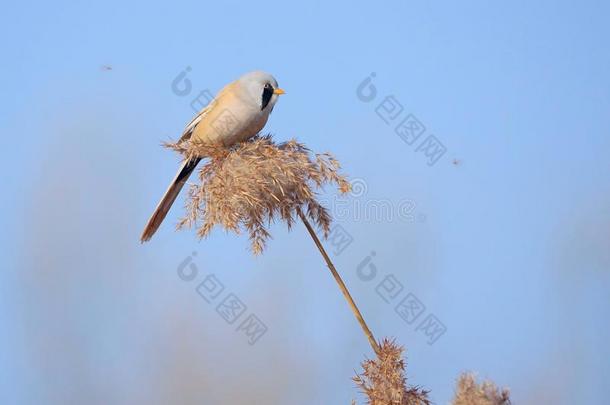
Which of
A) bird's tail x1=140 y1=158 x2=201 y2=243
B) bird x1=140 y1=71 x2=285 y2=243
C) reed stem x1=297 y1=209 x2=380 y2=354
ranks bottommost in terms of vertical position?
reed stem x1=297 y1=209 x2=380 y2=354

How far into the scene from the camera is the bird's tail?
360 cm

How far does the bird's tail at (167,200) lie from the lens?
3602 mm

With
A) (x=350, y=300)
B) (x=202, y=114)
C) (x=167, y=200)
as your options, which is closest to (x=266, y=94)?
(x=202, y=114)

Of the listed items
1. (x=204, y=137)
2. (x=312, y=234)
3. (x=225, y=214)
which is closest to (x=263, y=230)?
(x=225, y=214)

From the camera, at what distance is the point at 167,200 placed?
3834mm

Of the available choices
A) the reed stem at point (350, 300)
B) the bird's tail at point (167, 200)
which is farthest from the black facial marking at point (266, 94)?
the reed stem at point (350, 300)

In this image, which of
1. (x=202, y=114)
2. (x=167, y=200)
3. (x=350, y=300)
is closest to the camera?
(x=350, y=300)

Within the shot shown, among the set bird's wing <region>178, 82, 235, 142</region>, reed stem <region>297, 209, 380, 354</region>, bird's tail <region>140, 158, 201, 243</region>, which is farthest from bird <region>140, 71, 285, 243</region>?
reed stem <region>297, 209, 380, 354</region>

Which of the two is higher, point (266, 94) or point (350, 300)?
point (266, 94)

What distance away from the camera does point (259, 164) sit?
9.77 feet

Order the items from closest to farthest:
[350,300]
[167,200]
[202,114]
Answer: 1. [350,300]
2. [167,200]
3. [202,114]

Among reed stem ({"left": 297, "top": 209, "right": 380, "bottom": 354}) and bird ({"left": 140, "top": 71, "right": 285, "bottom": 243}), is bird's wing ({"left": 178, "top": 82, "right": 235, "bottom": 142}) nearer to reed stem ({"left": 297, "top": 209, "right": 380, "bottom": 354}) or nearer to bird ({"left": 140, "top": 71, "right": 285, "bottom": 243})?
bird ({"left": 140, "top": 71, "right": 285, "bottom": 243})

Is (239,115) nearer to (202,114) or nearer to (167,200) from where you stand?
(202,114)

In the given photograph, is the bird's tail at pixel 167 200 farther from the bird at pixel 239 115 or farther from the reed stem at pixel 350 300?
the reed stem at pixel 350 300
